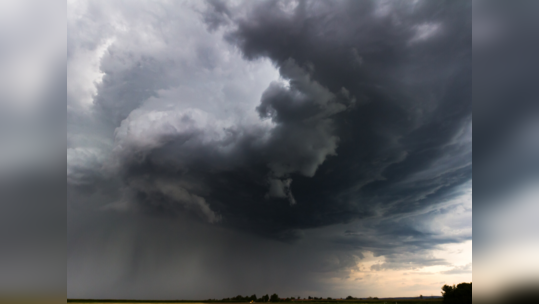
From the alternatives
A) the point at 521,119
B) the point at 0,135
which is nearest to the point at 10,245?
the point at 0,135

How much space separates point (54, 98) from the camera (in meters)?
7.70

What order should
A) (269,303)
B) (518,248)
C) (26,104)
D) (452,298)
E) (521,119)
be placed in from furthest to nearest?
(269,303), (452,298), (26,104), (521,119), (518,248)

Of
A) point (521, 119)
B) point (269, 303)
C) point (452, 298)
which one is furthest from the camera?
point (269, 303)

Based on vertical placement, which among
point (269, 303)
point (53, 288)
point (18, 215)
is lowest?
point (269, 303)

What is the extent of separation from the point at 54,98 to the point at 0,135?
1.52m

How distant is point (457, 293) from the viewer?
4528 cm

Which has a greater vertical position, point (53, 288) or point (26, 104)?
point (26, 104)

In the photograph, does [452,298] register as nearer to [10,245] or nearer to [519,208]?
[519,208]

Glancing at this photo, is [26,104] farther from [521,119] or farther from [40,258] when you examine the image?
[521,119]

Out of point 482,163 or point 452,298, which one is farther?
point 452,298

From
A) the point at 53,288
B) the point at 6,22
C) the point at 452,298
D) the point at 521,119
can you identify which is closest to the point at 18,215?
the point at 53,288

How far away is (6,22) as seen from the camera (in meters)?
7.69

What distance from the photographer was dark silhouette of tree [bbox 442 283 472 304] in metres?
43.9

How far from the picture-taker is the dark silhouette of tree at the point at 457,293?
4388cm
